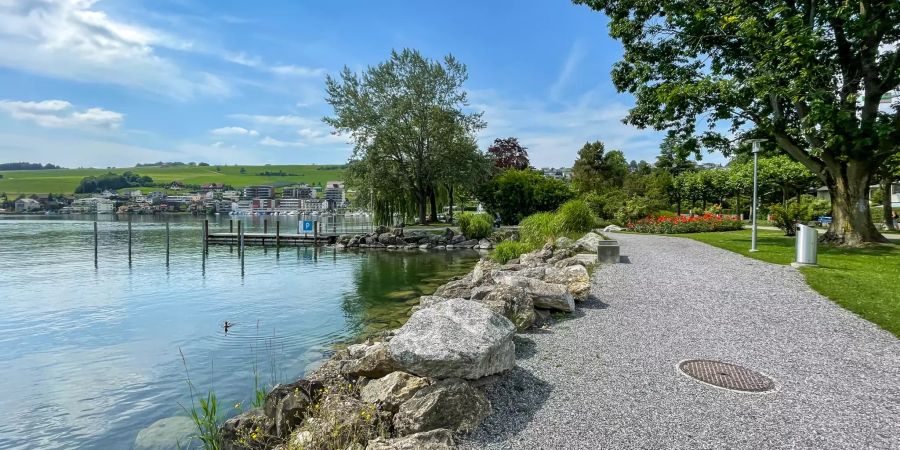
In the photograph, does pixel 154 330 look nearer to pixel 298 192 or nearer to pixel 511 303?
pixel 511 303

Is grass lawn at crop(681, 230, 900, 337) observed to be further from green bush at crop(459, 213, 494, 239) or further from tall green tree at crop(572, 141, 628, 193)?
tall green tree at crop(572, 141, 628, 193)

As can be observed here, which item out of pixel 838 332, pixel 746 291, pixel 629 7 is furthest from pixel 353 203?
pixel 838 332

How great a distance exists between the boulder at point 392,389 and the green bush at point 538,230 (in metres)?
14.6

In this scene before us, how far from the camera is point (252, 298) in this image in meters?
15.2

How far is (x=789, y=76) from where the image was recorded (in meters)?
15.3

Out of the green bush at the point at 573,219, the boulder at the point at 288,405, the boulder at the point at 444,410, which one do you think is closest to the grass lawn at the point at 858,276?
the green bush at the point at 573,219

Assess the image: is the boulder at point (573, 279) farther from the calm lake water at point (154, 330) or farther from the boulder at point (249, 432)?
the boulder at point (249, 432)

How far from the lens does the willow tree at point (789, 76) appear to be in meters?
14.7

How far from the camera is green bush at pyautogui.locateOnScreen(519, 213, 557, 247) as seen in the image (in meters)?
19.2

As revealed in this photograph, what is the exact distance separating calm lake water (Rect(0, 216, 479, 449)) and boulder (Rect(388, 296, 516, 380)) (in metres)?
3.38

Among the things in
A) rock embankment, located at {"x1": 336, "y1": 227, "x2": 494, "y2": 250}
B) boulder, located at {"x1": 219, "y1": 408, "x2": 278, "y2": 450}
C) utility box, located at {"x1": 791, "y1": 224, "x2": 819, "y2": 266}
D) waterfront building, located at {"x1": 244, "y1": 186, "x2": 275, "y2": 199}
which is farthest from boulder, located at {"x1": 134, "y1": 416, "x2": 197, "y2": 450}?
waterfront building, located at {"x1": 244, "y1": 186, "x2": 275, "y2": 199}

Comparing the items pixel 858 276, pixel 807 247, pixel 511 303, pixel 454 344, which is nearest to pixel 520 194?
pixel 807 247

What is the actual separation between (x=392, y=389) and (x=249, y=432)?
1.39 meters

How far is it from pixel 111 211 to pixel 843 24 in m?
138
